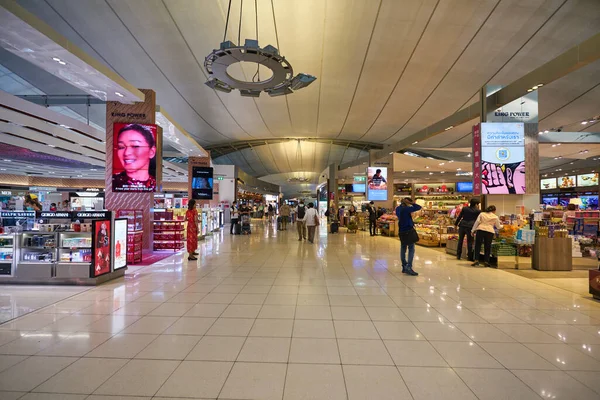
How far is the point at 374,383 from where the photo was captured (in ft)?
7.30

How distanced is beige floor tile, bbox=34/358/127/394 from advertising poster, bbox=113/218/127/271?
139 inches

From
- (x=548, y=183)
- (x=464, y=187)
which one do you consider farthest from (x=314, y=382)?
(x=548, y=183)

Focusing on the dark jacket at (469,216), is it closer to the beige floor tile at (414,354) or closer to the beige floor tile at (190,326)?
the beige floor tile at (414,354)

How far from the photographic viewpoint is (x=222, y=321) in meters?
3.50

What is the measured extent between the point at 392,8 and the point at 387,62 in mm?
3328

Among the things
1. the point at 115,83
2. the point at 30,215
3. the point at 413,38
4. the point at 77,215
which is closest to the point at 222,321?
the point at 77,215

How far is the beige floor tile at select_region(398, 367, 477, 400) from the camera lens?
208 centimetres

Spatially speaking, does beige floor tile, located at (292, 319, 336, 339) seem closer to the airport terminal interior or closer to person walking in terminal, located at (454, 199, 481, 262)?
the airport terminal interior

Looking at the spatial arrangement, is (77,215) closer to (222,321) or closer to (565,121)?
(222,321)

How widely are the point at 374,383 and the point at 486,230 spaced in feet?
19.1

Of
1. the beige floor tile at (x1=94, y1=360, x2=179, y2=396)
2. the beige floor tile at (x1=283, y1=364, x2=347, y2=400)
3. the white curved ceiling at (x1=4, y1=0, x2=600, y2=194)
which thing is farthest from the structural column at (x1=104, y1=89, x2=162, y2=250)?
the beige floor tile at (x1=283, y1=364, x2=347, y2=400)

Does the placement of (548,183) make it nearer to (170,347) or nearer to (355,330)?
(355,330)

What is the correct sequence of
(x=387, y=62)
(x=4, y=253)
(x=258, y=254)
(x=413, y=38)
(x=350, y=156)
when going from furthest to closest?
(x=350, y=156), (x=387, y=62), (x=413, y=38), (x=258, y=254), (x=4, y=253)

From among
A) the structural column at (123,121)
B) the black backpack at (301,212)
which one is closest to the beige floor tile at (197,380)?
the structural column at (123,121)
